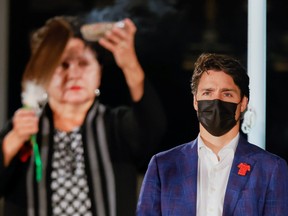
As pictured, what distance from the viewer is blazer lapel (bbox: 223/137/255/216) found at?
2.26m

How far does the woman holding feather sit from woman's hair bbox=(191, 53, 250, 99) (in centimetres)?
26

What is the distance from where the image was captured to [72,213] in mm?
2543

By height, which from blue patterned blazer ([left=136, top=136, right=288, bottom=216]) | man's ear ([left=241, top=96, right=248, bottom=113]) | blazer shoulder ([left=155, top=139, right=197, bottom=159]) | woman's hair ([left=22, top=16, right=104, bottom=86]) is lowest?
blue patterned blazer ([left=136, top=136, right=288, bottom=216])

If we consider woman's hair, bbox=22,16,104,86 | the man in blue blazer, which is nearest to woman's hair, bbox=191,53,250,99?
the man in blue blazer

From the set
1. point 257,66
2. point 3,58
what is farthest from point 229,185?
point 3,58

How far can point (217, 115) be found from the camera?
2.31m

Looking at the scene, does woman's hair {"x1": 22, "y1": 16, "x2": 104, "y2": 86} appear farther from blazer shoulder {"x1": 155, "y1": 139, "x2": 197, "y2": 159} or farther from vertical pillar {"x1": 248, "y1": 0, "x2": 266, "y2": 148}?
vertical pillar {"x1": 248, "y1": 0, "x2": 266, "y2": 148}

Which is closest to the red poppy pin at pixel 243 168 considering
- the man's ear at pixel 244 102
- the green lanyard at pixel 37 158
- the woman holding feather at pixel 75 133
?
the man's ear at pixel 244 102

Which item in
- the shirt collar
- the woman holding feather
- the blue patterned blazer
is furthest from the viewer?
the woman holding feather

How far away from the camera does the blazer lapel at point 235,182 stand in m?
2.26

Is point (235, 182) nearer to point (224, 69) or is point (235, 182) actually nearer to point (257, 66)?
point (224, 69)

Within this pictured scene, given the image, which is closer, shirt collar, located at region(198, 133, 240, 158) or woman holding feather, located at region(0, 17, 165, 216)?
shirt collar, located at region(198, 133, 240, 158)

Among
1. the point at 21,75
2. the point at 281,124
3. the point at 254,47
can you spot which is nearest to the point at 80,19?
the point at 21,75

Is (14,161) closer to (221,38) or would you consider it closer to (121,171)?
(121,171)
